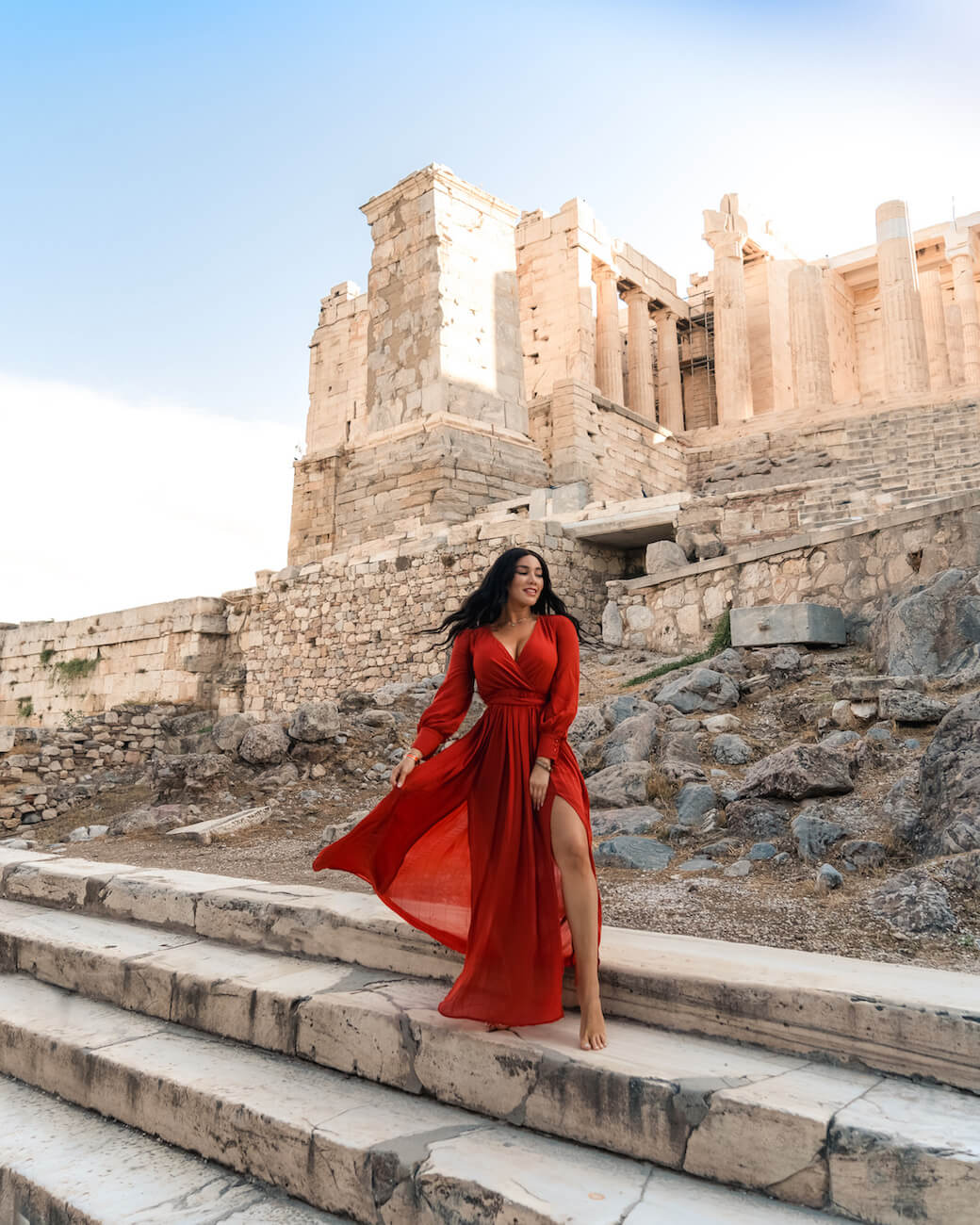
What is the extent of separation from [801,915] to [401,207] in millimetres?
15766

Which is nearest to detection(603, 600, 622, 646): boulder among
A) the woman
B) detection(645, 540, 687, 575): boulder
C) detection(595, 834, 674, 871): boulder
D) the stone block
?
detection(645, 540, 687, 575): boulder

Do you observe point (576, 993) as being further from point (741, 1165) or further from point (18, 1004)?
point (18, 1004)

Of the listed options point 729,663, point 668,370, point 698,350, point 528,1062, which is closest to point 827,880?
point 528,1062

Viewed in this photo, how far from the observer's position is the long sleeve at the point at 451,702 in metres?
2.90

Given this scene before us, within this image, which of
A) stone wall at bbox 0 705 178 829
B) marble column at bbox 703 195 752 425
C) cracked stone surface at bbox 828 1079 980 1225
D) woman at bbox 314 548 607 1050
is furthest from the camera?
marble column at bbox 703 195 752 425

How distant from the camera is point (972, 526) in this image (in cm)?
682

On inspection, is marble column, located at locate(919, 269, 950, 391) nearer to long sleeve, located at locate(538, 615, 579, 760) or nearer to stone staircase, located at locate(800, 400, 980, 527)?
stone staircase, located at locate(800, 400, 980, 527)

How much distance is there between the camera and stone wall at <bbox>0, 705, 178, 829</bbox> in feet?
31.4

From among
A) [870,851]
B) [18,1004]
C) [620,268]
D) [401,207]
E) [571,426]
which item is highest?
[620,268]

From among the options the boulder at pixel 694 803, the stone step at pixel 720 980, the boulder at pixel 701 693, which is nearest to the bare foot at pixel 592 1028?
the stone step at pixel 720 980

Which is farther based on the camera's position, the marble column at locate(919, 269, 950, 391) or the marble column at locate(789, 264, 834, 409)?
the marble column at locate(919, 269, 950, 391)

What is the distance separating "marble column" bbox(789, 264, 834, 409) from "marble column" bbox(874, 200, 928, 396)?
4.97 ft

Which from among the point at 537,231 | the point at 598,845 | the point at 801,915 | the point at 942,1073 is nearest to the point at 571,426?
the point at 537,231

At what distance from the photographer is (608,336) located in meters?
22.2
